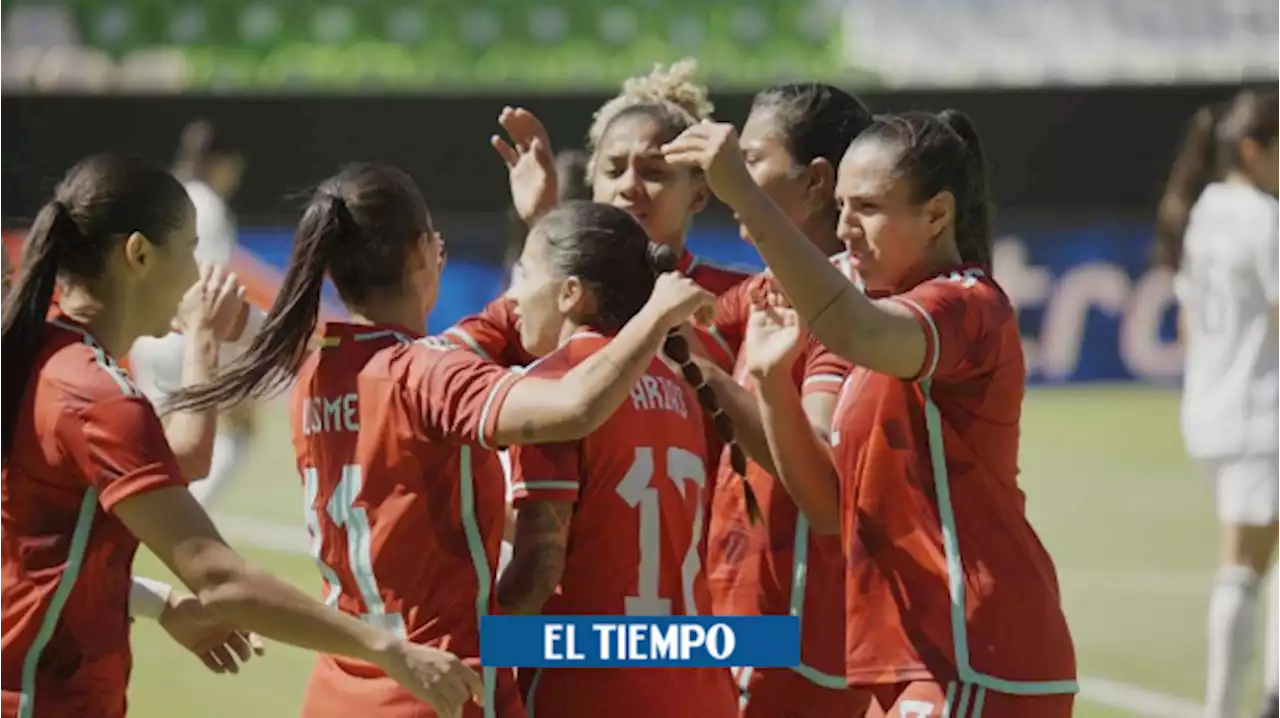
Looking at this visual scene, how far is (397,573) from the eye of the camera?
3918mm

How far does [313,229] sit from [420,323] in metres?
0.29

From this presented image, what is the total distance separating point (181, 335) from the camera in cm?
833

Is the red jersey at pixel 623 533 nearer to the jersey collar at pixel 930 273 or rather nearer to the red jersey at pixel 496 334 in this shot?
the jersey collar at pixel 930 273

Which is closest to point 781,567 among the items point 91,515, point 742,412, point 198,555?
point 742,412

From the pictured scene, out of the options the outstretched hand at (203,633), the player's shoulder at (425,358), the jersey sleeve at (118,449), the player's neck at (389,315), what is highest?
the player's neck at (389,315)

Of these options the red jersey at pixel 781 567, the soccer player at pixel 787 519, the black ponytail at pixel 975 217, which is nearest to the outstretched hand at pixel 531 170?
the soccer player at pixel 787 519

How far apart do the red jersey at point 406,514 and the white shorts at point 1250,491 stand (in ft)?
13.9

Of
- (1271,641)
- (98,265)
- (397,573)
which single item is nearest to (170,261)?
(98,265)

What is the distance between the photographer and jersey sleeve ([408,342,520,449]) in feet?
12.4

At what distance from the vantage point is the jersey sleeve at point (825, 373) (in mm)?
4418

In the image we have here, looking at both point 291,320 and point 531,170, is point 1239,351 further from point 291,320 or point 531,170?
point 291,320

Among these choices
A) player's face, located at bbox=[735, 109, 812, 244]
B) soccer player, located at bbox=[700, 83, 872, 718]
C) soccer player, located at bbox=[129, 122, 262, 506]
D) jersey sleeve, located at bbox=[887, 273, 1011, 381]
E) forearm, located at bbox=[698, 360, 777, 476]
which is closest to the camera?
jersey sleeve, located at bbox=[887, 273, 1011, 381]

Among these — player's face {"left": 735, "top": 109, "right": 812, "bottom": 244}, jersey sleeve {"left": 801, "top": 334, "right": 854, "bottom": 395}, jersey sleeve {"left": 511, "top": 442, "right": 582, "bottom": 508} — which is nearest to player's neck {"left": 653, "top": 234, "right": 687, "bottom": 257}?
player's face {"left": 735, "top": 109, "right": 812, "bottom": 244}

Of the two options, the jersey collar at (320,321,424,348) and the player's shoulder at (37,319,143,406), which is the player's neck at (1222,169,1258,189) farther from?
the player's shoulder at (37,319,143,406)
